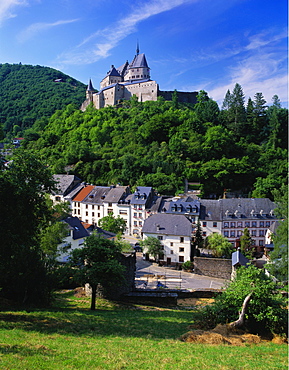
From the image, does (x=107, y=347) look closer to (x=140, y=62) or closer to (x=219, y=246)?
(x=219, y=246)

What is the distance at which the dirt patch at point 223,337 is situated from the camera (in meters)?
10.2

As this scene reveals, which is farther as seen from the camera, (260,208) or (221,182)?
(221,182)

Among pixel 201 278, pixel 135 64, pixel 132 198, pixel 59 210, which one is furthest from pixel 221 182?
pixel 135 64

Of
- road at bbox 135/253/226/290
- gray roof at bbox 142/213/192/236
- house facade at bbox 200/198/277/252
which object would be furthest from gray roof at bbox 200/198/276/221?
road at bbox 135/253/226/290

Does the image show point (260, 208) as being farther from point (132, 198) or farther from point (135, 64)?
point (135, 64)

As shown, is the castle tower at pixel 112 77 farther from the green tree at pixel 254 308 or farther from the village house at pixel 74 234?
the green tree at pixel 254 308

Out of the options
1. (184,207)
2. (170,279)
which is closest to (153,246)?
(170,279)

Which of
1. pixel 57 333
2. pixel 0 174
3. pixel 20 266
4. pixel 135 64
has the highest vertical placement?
pixel 135 64

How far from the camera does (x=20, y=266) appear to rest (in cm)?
1370

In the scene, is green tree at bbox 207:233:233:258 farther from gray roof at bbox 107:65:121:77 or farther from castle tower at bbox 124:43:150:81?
gray roof at bbox 107:65:121:77

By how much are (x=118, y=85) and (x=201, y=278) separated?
7665 cm

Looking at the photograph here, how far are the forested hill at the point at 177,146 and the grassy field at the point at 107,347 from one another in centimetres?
4129

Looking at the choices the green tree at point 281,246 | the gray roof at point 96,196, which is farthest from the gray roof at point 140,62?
the green tree at point 281,246

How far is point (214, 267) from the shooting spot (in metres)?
29.7
